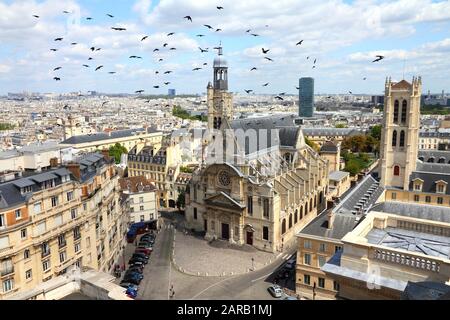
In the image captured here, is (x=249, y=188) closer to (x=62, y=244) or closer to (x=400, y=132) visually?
(x=400, y=132)

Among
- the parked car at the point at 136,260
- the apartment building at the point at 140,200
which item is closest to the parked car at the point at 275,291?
the parked car at the point at 136,260

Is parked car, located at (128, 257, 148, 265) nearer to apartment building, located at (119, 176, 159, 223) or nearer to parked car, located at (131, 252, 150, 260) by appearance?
parked car, located at (131, 252, 150, 260)

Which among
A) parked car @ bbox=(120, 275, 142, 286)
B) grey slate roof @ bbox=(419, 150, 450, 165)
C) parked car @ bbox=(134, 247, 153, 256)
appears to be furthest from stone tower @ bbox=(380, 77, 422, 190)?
parked car @ bbox=(120, 275, 142, 286)

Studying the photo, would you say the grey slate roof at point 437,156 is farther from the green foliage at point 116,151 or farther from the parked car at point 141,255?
the green foliage at point 116,151

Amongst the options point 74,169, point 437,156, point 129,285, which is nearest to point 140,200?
point 129,285

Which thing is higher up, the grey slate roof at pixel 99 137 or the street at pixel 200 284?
the grey slate roof at pixel 99 137

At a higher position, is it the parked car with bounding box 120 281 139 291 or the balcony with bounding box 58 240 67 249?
the balcony with bounding box 58 240 67 249
